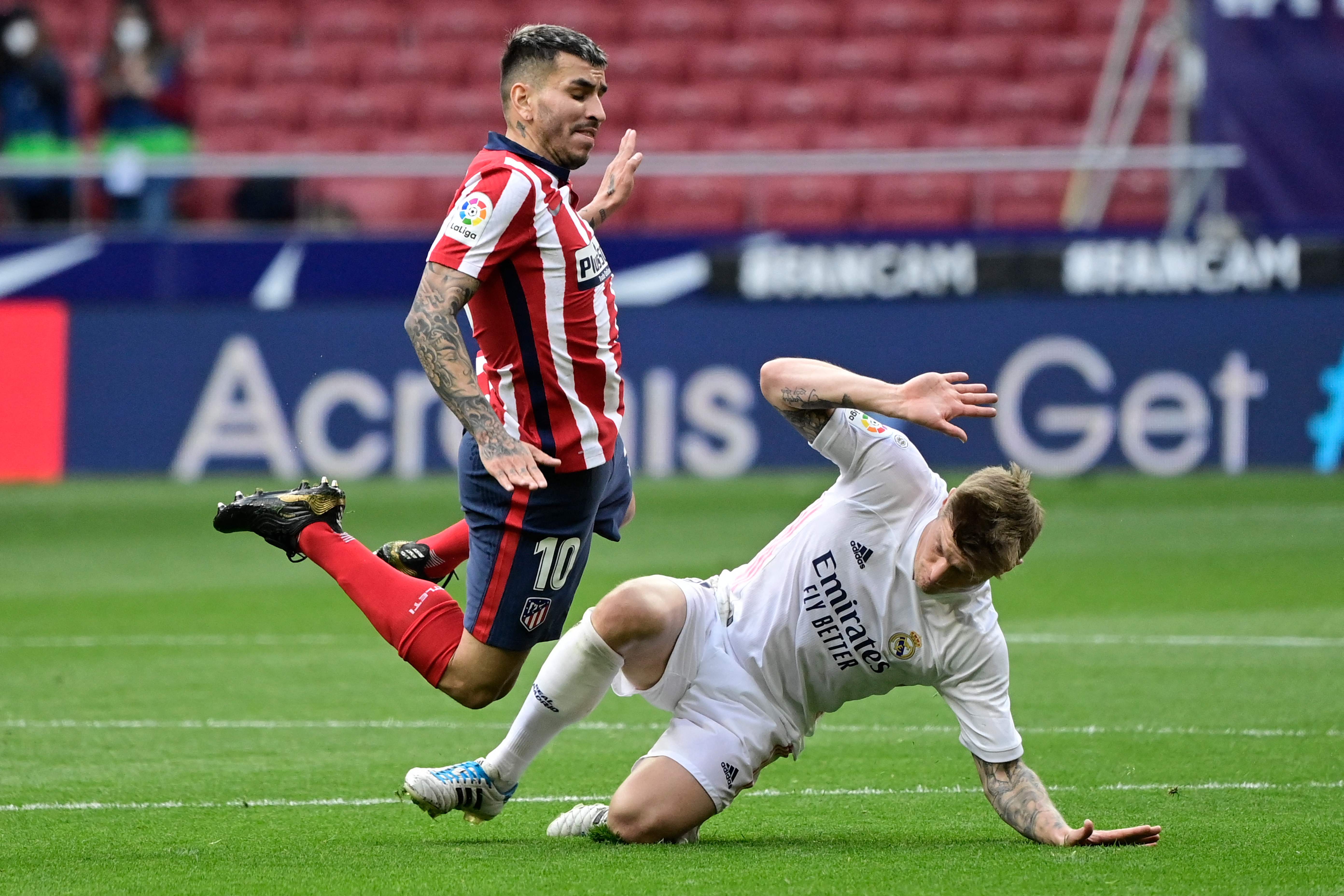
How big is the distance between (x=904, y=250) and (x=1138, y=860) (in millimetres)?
10013

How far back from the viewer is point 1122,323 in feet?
45.4

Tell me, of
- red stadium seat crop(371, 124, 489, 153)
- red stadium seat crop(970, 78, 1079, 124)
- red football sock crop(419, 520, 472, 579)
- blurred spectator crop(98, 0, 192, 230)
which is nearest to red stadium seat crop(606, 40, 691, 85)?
red stadium seat crop(371, 124, 489, 153)

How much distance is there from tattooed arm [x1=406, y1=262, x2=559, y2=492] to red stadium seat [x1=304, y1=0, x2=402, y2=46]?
14.8 m

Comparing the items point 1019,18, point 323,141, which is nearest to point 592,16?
point 323,141

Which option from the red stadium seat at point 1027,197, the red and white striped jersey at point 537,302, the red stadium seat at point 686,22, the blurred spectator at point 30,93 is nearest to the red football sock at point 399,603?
the red and white striped jersey at point 537,302

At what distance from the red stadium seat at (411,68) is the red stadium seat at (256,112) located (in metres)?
0.73

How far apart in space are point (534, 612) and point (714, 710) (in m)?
0.57

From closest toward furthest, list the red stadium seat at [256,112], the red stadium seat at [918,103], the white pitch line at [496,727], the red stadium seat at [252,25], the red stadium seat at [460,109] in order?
the white pitch line at [496,727] → the red stadium seat at [918,103] → the red stadium seat at [460,109] → the red stadium seat at [256,112] → the red stadium seat at [252,25]

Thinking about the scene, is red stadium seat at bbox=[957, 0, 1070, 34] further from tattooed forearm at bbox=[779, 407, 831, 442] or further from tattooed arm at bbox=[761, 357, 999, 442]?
tattooed forearm at bbox=[779, 407, 831, 442]

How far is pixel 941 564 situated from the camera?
15.1 ft

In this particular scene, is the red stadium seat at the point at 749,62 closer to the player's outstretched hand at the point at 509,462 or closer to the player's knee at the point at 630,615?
the player's knee at the point at 630,615

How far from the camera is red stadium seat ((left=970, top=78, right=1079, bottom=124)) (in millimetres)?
17047

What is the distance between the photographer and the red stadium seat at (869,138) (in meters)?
17.0

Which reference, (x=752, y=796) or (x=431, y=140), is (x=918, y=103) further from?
(x=752, y=796)
